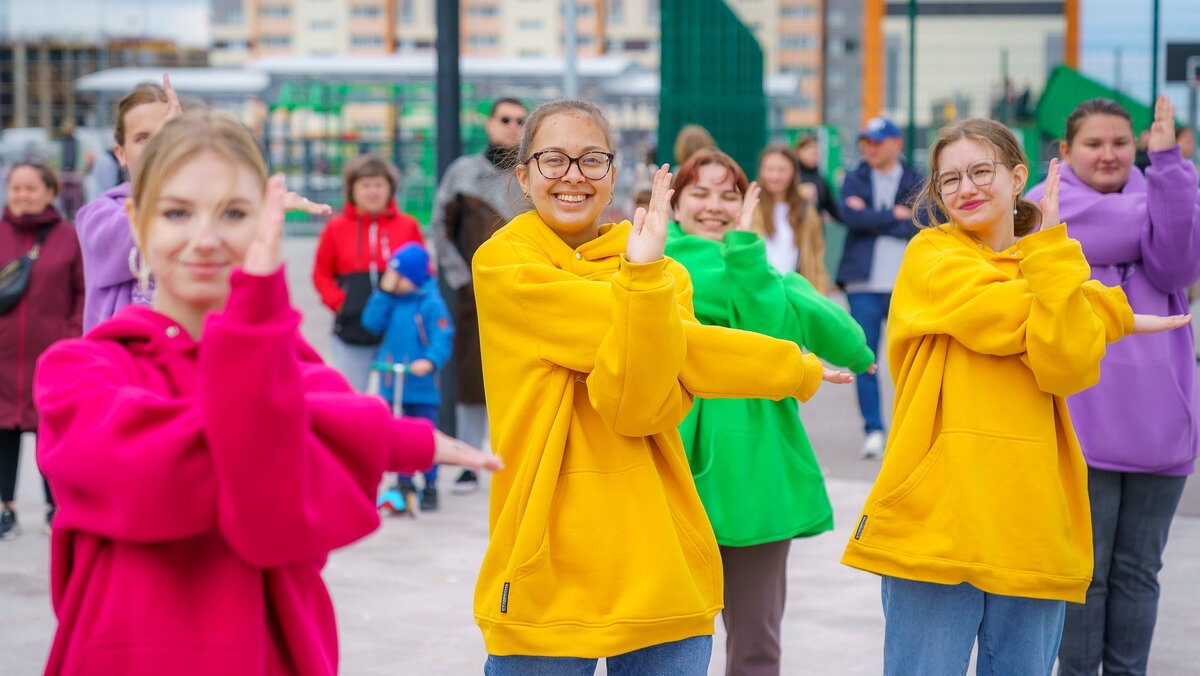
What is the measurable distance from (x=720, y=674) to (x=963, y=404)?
1.82m

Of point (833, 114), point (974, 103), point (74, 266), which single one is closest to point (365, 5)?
point (833, 114)

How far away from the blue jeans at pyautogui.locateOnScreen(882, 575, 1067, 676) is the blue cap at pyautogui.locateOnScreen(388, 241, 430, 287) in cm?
422

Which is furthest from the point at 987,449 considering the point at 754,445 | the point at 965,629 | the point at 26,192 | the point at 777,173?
the point at 26,192

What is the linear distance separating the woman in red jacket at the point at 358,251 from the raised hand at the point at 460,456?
5.39 m

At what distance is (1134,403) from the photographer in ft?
14.3

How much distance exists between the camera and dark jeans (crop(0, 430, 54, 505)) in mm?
7176

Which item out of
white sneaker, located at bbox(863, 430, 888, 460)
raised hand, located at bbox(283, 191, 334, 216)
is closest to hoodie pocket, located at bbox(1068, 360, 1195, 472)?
raised hand, located at bbox(283, 191, 334, 216)

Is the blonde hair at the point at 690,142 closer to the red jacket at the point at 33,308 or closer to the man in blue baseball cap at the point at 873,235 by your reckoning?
the man in blue baseball cap at the point at 873,235

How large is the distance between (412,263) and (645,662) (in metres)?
4.47

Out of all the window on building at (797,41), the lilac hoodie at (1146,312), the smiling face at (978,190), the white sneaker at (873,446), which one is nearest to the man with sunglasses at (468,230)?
the white sneaker at (873,446)

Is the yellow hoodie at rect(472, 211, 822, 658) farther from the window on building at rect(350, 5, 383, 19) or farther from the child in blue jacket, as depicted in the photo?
the window on building at rect(350, 5, 383, 19)

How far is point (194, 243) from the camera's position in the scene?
217cm

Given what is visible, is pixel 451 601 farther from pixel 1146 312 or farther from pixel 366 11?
pixel 366 11

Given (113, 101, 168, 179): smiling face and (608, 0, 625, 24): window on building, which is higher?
(608, 0, 625, 24): window on building
